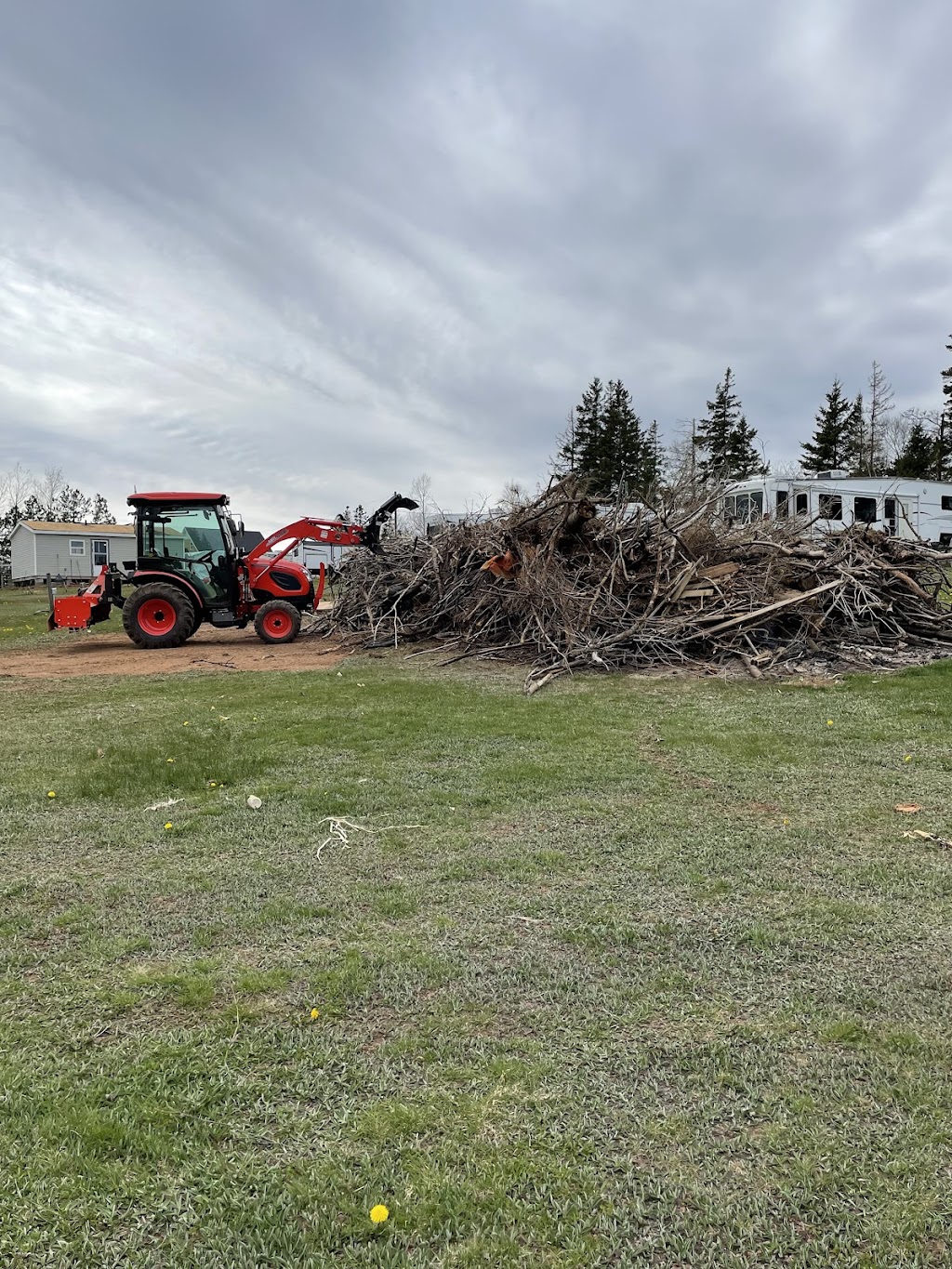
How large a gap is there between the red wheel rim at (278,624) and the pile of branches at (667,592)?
1.60 metres

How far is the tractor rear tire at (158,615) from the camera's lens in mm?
13547

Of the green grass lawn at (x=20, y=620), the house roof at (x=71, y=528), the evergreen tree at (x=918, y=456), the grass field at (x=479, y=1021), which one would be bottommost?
the grass field at (x=479, y=1021)

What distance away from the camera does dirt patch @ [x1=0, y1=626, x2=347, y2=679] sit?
38.0 feet

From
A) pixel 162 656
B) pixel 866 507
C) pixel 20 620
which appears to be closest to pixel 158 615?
pixel 162 656

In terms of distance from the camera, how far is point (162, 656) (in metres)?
12.9

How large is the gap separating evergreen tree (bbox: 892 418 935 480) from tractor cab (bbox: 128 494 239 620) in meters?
39.4

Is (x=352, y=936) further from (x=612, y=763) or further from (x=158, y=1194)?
(x=612, y=763)

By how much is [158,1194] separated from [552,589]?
419 inches

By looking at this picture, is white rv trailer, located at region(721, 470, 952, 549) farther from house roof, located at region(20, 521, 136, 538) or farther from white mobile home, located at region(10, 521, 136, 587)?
white mobile home, located at region(10, 521, 136, 587)

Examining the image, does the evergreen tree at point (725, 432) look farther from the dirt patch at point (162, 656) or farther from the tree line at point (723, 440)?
the dirt patch at point (162, 656)

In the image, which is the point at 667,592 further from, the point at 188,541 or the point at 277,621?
the point at 188,541

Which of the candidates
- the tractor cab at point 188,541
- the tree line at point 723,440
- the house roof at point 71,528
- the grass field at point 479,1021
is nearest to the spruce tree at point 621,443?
the tree line at point 723,440

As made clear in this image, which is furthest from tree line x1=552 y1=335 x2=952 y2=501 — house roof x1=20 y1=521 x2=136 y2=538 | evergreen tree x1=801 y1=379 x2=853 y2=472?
house roof x1=20 y1=521 x2=136 y2=538

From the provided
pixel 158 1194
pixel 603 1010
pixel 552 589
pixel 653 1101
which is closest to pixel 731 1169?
pixel 653 1101
